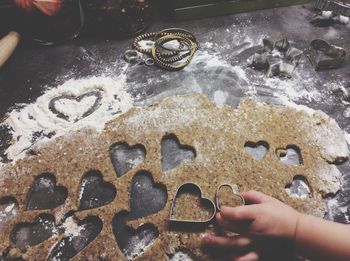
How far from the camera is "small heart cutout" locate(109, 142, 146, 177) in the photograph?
1519 mm

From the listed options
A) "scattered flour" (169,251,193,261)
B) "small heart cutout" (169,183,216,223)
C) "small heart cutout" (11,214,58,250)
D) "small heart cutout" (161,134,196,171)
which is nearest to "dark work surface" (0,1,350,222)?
"small heart cutout" (161,134,196,171)

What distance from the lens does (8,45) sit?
198 cm

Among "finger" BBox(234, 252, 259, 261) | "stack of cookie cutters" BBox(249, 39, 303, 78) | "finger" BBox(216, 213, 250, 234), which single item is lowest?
"finger" BBox(234, 252, 259, 261)

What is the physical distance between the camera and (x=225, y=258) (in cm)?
125

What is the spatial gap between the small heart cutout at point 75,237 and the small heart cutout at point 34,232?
57 mm

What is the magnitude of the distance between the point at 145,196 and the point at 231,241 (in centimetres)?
41

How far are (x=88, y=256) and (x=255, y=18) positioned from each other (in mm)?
1798

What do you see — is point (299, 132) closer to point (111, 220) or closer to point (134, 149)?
point (134, 149)

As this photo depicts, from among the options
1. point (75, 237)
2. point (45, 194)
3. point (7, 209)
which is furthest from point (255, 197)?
point (7, 209)

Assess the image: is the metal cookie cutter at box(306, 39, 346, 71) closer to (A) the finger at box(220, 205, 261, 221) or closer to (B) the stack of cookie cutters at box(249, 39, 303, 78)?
(B) the stack of cookie cutters at box(249, 39, 303, 78)

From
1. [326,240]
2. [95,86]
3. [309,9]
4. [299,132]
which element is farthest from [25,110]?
[309,9]

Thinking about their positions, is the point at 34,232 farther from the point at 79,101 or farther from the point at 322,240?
the point at 322,240

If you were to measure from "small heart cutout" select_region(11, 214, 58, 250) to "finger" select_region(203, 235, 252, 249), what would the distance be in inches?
24.6

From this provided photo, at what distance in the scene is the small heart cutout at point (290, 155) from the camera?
5.01 feet
